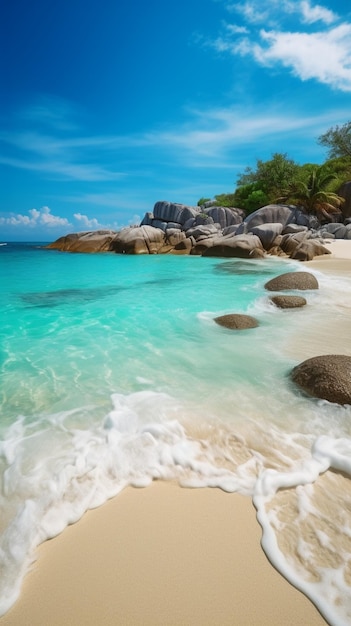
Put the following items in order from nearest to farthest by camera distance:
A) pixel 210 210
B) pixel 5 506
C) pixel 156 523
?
1. pixel 156 523
2. pixel 5 506
3. pixel 210 210

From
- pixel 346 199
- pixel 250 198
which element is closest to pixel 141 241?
pixel 250 198

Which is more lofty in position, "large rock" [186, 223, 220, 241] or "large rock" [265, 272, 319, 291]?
"large rock" [186, 223, 220, 241]

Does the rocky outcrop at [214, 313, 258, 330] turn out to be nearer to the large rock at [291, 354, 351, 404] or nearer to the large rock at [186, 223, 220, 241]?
the large rock at [291, 354, 351, 404]

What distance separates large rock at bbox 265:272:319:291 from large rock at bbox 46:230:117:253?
24.4 metres

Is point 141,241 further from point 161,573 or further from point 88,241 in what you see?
point 161,573

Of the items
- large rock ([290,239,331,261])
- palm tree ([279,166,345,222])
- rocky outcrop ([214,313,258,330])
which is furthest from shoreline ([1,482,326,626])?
palm tree ([279,166,345,222])

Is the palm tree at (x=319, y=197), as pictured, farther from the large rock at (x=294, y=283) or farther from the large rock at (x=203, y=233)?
the large rock at (x=294, y=283)

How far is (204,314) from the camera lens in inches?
273

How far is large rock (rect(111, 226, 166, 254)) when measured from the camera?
27.6 meters

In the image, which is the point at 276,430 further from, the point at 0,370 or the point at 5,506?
the point at 0,370

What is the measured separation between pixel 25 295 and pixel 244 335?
26.1 feet

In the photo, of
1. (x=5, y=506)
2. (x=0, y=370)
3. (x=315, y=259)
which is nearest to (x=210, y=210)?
(x=315, y=259)

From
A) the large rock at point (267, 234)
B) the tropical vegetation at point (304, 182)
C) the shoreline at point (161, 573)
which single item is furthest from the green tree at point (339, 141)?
the shoreline at point (161, 573)

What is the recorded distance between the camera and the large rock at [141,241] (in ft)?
90.6
